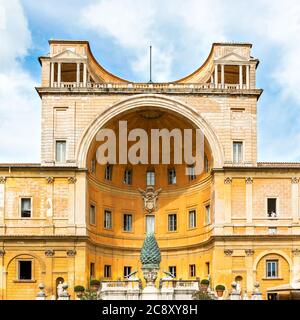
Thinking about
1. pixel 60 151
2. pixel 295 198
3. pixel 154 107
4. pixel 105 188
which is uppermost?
pixel 154 107

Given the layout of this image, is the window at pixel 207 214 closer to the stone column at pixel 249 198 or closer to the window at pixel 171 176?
the stone column at pixel 249 198

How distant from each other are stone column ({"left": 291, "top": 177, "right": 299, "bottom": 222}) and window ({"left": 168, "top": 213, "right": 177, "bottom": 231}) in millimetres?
9668

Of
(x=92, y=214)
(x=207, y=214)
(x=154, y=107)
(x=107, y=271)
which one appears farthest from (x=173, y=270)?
(x=154, y=107)

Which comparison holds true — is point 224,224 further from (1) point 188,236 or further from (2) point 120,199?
(2) point 120,199

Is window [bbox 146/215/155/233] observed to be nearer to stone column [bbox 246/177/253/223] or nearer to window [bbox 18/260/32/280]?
stone column [bbox 246/177/253/223]

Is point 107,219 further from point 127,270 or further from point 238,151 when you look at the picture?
point 238,151

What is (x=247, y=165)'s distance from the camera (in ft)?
137

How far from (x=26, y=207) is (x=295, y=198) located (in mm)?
19043

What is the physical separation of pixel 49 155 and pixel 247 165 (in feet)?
46.2

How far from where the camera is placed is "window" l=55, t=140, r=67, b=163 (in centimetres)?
4197

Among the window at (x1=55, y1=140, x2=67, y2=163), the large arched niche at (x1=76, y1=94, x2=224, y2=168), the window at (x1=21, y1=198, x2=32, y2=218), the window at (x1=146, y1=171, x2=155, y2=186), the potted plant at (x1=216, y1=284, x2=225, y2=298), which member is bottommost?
the potted plant at (x1=216, y1=284, x2=225, y2=298)

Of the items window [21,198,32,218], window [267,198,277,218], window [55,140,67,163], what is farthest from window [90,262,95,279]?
window [267,198,277,218]

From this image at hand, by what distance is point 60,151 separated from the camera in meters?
42.1
